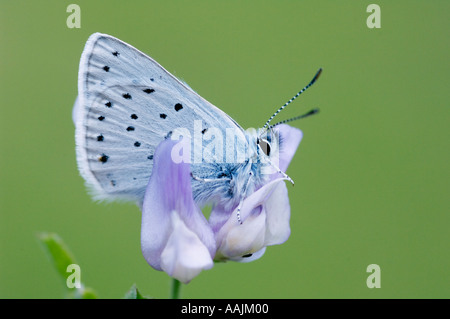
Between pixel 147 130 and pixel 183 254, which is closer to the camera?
pixel 183 254

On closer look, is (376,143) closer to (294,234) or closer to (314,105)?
(314,105)

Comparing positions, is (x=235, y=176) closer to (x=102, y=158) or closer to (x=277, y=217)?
(x=277, y=217)

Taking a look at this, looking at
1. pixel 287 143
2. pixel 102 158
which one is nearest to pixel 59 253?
pixel 102 158

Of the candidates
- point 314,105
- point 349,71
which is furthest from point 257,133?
point 349,71

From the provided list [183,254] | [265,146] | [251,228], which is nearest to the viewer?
[183,254]

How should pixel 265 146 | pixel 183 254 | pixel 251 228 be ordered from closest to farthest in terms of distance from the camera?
1. pixel 183 254
2. pixel 251 228
3. pixel 265 146

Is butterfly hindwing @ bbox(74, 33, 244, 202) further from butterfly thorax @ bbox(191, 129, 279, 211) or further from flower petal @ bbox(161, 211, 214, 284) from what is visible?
flower petal @ bbox(161, 211, 214, 284)

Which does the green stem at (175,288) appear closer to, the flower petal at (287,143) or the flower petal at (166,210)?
the flower petal at (166,210)
